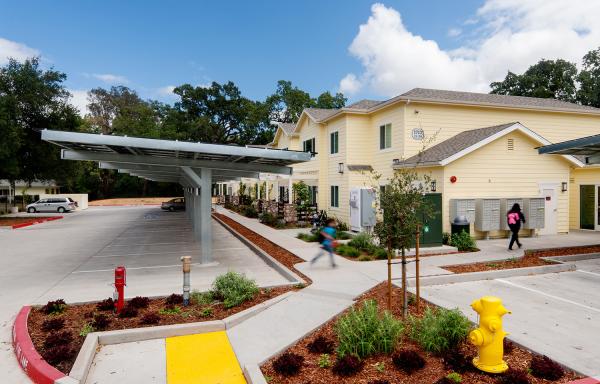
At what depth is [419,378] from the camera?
4.70 meters

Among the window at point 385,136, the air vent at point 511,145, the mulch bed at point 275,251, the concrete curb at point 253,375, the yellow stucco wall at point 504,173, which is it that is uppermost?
the window at point 385,136

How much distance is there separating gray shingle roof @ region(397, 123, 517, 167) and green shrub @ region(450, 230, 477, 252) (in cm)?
303

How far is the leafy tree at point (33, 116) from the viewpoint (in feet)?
91.1

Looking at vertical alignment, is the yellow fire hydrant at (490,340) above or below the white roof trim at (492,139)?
below

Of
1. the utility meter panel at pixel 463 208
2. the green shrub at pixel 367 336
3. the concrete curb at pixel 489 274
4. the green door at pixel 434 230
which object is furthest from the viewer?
the utility meter panel at pixel 463 208

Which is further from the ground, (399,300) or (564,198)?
(564,198)

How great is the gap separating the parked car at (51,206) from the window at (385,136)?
35139 mm

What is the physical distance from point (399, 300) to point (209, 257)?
21.1ft

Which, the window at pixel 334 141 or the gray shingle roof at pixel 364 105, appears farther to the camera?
the window at pixel 334 141

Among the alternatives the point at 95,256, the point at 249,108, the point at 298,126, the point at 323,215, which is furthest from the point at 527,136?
the point at 249,108

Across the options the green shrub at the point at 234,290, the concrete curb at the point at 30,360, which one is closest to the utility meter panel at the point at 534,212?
the green shrub at the point at 234,290

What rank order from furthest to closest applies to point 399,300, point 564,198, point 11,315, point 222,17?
point 222,17 → point 564,198 → point 399,300 → point 11,315

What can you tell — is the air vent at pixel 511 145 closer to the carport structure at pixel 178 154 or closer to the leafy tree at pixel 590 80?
the carport structure at pixel 178 154

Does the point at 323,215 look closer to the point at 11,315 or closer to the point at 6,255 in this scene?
the point at 6,255
